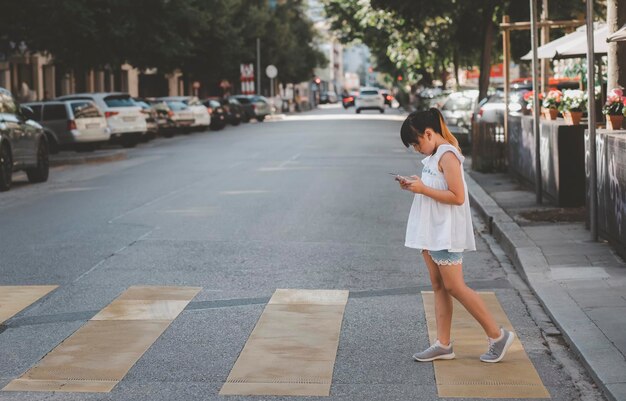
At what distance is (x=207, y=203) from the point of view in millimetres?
16250

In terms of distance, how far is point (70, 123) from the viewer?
103 ft

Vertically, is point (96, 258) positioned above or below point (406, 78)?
below

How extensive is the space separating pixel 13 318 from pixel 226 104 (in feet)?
155

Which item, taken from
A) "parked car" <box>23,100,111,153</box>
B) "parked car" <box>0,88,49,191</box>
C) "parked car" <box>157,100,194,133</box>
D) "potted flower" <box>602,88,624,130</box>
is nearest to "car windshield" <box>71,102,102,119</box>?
"parked car" <box>23,100,111,153</box>

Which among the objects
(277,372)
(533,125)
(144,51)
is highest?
(144,51)

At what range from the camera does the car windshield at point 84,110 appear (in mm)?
31797

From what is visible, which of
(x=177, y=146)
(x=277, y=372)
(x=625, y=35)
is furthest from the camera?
(x=177, y=146)

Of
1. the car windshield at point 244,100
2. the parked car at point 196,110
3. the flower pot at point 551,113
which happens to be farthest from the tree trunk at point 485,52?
the car windshield at point 244,100

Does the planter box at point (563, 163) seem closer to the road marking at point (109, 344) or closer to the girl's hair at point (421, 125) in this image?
the road marking at point (109, 344)

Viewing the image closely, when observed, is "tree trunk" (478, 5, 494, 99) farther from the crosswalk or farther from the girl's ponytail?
the girl's ponytail

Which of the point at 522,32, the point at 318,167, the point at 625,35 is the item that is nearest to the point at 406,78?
the point at 522,32

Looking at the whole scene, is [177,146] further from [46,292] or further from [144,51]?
[46,292]

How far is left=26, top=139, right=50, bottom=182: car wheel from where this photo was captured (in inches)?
846

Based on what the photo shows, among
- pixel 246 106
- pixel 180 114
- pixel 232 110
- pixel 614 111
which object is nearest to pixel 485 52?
pixel 180 114
